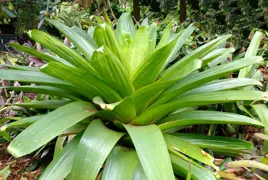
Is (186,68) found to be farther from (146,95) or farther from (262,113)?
(262,113)

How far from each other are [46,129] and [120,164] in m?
0.26

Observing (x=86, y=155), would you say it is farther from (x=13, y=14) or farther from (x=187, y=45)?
(x=13, y=14)

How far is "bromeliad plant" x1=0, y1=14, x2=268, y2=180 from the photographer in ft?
2.88

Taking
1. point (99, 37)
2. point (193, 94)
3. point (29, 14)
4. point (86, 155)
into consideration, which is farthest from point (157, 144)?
point (29, 14)

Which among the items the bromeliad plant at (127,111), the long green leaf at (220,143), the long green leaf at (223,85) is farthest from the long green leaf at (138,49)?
the long green leaf at (220,143)

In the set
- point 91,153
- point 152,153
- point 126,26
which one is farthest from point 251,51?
point 91,153

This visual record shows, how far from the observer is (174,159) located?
39.7 inches

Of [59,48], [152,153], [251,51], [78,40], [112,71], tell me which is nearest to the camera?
[152,153]

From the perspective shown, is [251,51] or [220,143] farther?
[251,51]

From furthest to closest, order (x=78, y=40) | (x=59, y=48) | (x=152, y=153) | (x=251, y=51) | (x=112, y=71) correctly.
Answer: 1. (x=251, y=51)
2. (x=78, y=40)
3. (x=59, y=48)
4. (x=112, y=71)
5. (x=152, y=153)

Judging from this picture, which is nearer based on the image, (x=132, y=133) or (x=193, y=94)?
(x=132, y=133)

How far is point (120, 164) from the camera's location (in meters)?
0.93

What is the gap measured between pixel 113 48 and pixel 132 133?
0.33 m

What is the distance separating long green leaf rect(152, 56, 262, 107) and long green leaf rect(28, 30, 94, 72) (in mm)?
302
